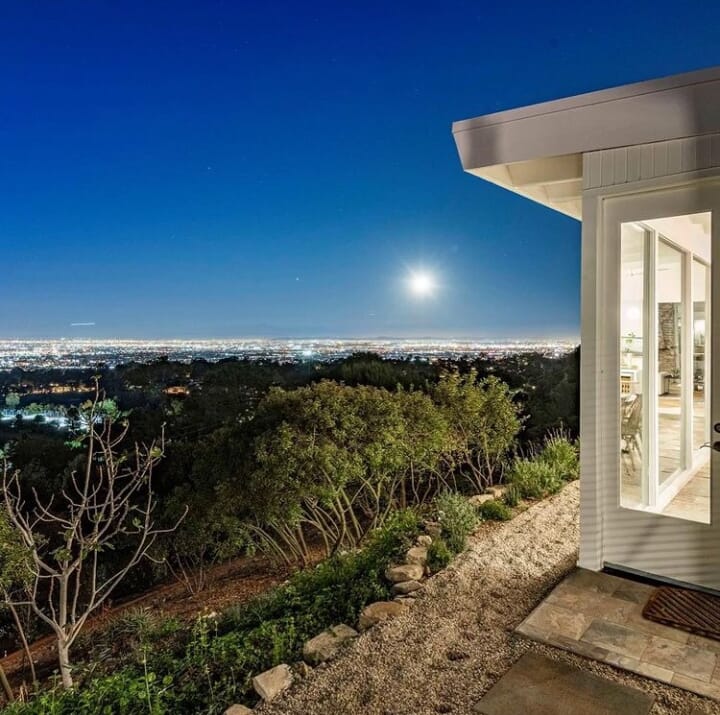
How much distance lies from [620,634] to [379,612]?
1.23m

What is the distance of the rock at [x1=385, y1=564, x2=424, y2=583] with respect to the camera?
369cm

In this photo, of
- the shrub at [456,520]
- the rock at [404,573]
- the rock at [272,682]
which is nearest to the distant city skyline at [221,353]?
the shrub at [456,520]

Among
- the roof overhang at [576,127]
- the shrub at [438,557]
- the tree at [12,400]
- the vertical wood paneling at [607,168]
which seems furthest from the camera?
the tree at [12,400]

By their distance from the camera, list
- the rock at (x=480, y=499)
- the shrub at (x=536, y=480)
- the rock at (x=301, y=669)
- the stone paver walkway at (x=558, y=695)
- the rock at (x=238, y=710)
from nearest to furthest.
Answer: the stone paver walkway at (x=558, y=695) < the rock at (x=238, y=710) < the rock at (x=301, y=669) < the rock at (x=480, y=499) < the shrub at (x=536, y=480)

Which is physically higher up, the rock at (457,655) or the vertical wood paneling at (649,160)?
the vertical wood paneling at (649,160)

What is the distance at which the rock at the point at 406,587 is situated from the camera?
3510 millimetres

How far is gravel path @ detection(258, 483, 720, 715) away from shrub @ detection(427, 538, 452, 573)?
0.23 feet

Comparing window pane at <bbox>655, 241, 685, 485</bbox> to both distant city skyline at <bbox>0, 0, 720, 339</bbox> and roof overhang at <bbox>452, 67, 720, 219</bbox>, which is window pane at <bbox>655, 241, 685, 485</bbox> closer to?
roof overhang at <bbox>452, 67, 720, 219</bbox>

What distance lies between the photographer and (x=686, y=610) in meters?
2.99

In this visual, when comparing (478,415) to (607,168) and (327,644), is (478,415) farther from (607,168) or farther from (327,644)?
(327,644)

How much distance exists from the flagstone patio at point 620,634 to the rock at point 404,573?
86 cm

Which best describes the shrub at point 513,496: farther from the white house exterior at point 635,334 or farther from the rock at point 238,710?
the rock at point 238,710

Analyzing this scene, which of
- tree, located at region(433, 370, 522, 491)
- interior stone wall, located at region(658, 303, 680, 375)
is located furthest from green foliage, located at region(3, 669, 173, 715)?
tree, located at region(433, 370, 522, 491)

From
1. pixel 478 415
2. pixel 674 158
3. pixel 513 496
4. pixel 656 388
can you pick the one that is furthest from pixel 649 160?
pixel 478 415
